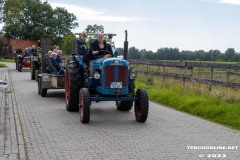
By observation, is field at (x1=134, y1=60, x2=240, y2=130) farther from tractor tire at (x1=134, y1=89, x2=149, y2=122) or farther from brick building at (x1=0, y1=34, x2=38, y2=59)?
brick building at (x1=0, y1=34, x2=38, y2=59)

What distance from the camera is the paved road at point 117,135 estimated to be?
22.0ft

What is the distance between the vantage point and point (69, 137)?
7906mm

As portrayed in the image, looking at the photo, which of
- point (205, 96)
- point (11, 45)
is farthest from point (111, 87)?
point (11, 45)

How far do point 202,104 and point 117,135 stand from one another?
3.94m

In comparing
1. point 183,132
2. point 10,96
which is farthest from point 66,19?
point 183,132

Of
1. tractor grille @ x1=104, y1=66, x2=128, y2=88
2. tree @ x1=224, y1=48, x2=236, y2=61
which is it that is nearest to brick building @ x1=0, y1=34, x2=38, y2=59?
tree @ x1=224, y1=48, x2=236, y2=61

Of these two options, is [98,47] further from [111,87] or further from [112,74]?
[111,87]

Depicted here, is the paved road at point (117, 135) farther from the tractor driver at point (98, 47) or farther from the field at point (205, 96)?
the tractor driver at point (98, 47)

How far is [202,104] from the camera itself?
446 inches

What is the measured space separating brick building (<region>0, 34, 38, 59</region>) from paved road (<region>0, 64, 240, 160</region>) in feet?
241

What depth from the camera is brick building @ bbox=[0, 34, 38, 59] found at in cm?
8419

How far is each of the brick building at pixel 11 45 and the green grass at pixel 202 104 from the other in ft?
231

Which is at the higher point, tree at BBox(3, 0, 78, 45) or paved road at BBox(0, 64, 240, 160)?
tree at BBox(3, 0, 78, 45)

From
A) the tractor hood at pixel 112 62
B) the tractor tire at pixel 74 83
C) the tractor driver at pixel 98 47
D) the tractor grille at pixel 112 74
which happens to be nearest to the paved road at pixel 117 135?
the tractor tire at pixel 74 83
